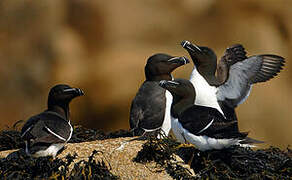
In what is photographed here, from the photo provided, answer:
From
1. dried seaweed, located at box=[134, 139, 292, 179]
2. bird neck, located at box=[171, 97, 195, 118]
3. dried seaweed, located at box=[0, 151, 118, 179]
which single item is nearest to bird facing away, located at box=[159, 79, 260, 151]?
bird neck, located at box=[171, 97, 195, 118]

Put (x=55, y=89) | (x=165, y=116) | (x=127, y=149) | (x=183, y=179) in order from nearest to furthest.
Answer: (x=183, y=179) → (x=127, y=149) → (x=55, y=89) → (x=165, y=116)

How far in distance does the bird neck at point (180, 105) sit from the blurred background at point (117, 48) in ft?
11.4

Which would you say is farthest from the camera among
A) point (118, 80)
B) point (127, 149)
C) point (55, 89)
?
point (118, 80)

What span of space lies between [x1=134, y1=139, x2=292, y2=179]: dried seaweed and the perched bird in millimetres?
1137

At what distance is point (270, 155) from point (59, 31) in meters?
5.66

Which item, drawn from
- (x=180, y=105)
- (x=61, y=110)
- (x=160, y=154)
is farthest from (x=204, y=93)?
(x=61, y=110)

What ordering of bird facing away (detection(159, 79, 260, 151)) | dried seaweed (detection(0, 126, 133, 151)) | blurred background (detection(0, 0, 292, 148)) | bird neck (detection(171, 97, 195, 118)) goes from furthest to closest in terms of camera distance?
blurred background (detection(0, 0, 292, 148)) → dried seaweed (detection(0, 126, 133, 151)) → bird neck (detection(171, 97, 195, 118)) → bird facing away (detection(159, 79, 260, 151))

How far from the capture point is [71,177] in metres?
5.85

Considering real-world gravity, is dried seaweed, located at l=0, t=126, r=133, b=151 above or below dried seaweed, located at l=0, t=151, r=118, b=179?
below

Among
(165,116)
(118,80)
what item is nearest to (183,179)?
(165,116)

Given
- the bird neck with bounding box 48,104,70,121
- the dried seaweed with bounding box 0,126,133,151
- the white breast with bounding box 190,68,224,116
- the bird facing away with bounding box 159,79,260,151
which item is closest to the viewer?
the bird facing away with bounding box 159,79,260,151

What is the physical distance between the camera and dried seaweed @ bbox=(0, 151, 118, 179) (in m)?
5.87

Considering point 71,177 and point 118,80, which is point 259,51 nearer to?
point 118,80

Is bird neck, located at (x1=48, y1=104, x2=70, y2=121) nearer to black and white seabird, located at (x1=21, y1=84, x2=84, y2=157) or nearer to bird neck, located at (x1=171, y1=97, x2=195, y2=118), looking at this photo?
black and white seabird, located at (x1=21, y1=84, x2=84, y2=157)
